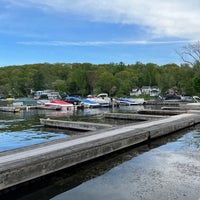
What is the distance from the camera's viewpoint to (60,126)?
875 inches

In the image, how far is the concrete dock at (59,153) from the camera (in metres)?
7.96

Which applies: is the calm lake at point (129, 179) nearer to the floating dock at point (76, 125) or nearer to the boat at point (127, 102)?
the floating dock at point (76, 125)

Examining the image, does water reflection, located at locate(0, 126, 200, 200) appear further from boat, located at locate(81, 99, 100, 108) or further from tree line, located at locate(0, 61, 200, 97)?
tree line, located at locate(0, 61, 200, 97)

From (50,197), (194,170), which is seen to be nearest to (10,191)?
(50,197)

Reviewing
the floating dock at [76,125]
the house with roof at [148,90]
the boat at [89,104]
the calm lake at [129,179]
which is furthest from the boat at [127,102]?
the calm lake at [129,179]

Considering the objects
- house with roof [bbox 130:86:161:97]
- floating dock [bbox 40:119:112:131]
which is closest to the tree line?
house with roof [bbox 130:86:161:97]


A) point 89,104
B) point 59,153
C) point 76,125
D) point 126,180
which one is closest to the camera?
point 126,180

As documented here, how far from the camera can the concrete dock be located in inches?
314

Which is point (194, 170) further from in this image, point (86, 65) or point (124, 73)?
point (86, 65)

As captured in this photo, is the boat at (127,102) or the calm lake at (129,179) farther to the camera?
the boat at (127,102)

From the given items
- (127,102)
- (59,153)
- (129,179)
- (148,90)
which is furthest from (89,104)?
(148,90)

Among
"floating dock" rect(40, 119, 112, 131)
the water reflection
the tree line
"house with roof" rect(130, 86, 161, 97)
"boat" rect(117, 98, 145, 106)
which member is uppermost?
the tree line

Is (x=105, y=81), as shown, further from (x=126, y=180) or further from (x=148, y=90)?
(x=126, y=180)

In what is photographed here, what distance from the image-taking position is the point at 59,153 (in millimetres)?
9641
